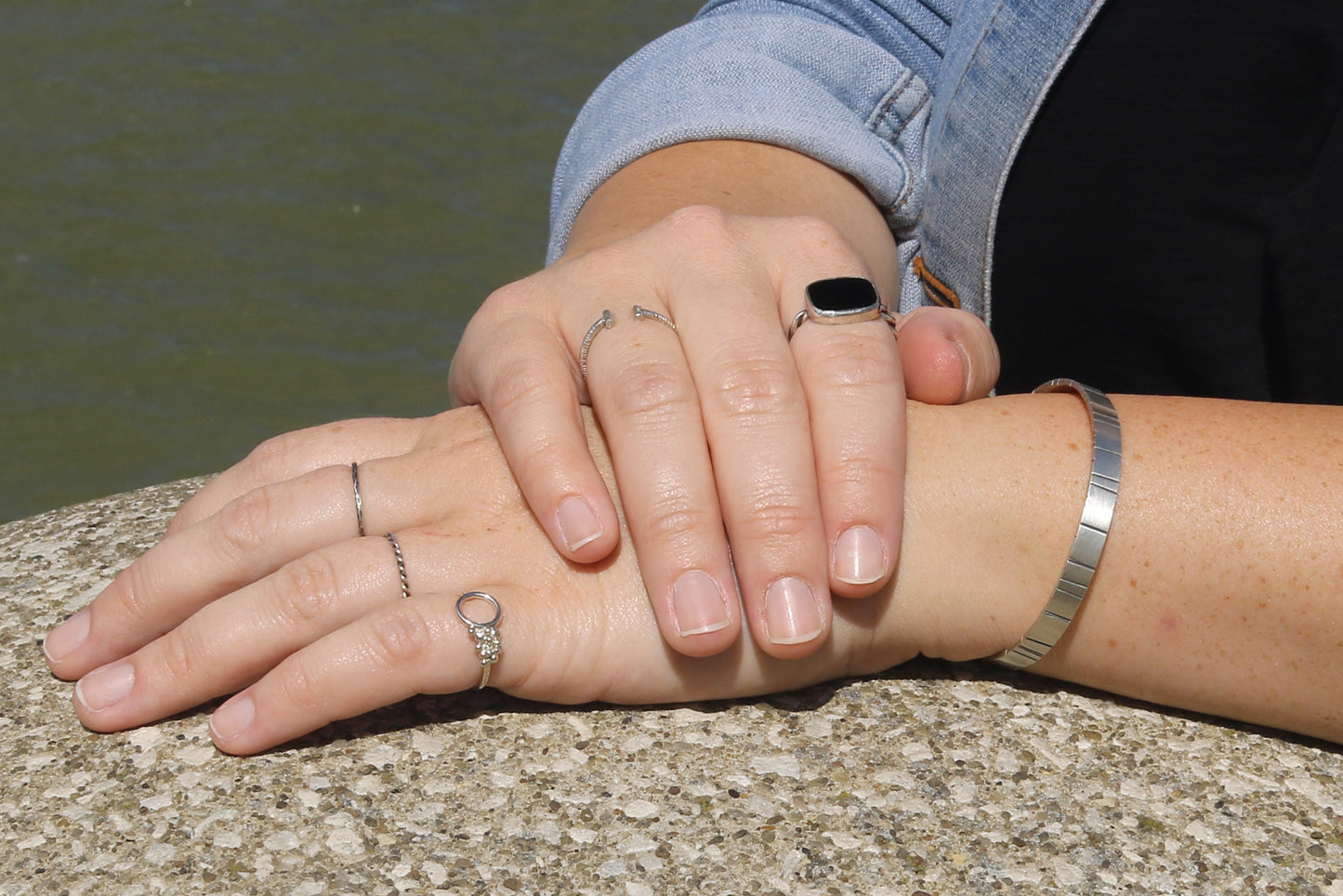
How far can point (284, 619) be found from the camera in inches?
58.2

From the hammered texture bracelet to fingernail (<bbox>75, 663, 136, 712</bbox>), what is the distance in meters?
1.08

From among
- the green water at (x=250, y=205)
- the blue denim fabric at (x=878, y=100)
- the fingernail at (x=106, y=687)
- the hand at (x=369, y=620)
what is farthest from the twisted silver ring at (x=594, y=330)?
the green water at (x=250, y=205)

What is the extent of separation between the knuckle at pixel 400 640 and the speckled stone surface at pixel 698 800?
4.5 inches

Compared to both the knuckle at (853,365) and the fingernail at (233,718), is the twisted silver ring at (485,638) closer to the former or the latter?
the fingernail at (233,718)

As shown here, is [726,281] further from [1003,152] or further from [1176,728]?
[1176,728]

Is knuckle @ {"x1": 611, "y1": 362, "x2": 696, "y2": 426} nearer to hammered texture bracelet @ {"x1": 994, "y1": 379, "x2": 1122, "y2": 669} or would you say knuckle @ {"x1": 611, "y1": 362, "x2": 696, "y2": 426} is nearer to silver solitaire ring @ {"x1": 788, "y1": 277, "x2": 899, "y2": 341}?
silver solitaire ring @ {"x1": 788, "y1": 277, "x2": 899, "y2": 341}

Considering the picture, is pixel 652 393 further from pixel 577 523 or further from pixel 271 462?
pixel 271 462

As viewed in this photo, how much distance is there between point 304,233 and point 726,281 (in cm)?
403

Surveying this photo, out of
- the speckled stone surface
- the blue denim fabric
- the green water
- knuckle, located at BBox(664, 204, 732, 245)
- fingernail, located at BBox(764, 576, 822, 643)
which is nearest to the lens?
the speckled stone surface

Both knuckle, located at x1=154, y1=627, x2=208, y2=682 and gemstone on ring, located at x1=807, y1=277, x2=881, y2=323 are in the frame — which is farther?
gemstone on ring, located at x1=807, y1=277, x2=881, y2=323

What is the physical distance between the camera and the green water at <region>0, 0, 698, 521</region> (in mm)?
4465

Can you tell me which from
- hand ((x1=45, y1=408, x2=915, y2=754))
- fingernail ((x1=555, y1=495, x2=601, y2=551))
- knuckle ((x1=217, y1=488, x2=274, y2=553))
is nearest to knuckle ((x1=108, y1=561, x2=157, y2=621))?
hand ((x1=45, y1=408, x2=915, y2=754))

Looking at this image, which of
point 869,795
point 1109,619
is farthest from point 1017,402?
point 869,795

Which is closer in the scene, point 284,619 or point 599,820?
point 599,820
